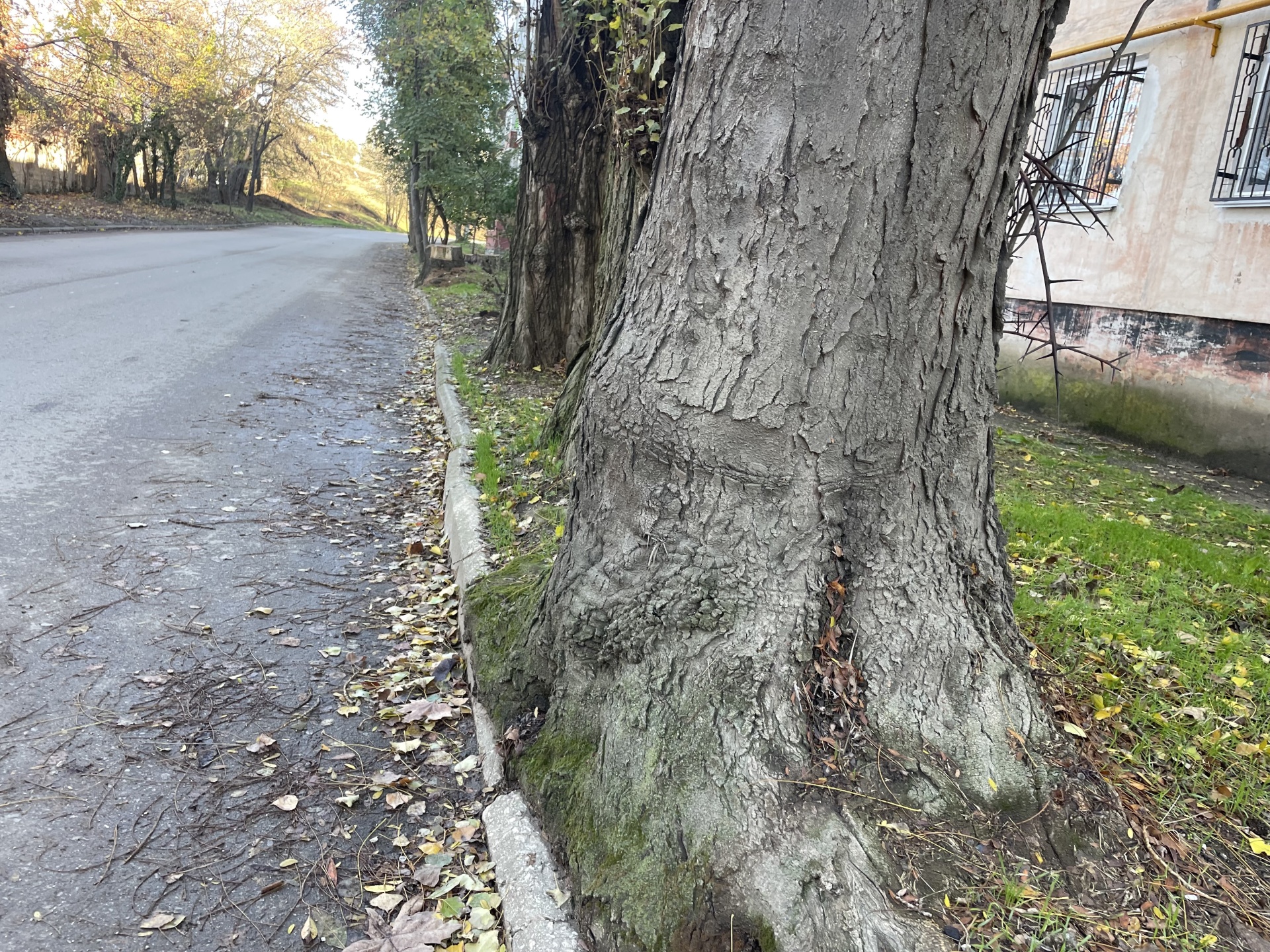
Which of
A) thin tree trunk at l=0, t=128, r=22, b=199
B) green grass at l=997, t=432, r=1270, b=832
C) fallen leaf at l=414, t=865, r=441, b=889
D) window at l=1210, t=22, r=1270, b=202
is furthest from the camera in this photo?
thin tree trunk at l=0, t=128, r=22, b=199

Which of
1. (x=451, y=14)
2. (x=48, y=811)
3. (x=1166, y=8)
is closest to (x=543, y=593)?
(x=48, y=811)

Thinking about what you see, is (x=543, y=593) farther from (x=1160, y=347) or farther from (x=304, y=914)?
(x=1160, y=347)

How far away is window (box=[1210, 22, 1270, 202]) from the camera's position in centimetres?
779

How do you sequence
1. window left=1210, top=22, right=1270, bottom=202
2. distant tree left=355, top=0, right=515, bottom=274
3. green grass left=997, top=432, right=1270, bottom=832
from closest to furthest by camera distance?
1. green grass left=997, top=432, right=1270, bottom=832
2. window left=1210, top=22, right=1270, bottom=202
3. distant tree left=355, top=0, right=515, bottom=274

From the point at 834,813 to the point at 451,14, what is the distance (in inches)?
601

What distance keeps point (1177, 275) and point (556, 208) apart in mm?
6263

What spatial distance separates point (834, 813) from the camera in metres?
2.11

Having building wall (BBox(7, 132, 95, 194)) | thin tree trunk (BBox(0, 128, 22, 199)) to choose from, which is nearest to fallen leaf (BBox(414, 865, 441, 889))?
thin tree trunk (BBox(0, 128, 22, 199))

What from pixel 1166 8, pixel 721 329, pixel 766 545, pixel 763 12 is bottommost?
pixel 766 545

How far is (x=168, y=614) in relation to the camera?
372 centimetres

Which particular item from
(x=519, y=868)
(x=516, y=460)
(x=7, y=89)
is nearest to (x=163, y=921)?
(x=519, y=868)

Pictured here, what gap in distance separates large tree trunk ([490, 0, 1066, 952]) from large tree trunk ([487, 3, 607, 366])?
5771 mm

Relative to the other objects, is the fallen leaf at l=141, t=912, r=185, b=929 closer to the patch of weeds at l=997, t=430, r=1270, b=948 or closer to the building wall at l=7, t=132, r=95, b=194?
the patch of weeds at l=997, t=430, r=1270, b=948

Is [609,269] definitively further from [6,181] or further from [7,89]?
[6,181]
